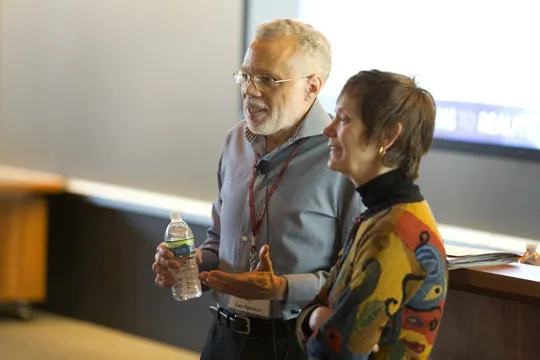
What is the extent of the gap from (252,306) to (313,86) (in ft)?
2.04

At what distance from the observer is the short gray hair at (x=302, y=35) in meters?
2.51

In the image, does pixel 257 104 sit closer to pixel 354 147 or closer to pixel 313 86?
pixel 313 86

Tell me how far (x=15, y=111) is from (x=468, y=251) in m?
4.46

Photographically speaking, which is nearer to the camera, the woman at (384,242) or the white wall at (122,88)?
the woman at (384,242)

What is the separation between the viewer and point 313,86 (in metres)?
2.56

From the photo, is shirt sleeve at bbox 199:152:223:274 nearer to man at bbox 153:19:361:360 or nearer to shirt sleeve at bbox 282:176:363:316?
man at bbox 153:19:361:360

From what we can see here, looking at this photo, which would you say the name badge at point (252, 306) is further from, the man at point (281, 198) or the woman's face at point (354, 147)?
the woman's face at point (354, 147)

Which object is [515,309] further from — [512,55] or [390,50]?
[390,50]

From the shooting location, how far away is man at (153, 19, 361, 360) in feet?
8.07

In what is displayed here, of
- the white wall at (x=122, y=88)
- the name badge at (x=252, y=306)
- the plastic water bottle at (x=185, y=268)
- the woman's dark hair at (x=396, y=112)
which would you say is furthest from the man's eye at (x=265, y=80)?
the white wall at (x=122, y=88)

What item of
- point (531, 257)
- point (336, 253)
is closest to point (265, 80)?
point (336, 253)

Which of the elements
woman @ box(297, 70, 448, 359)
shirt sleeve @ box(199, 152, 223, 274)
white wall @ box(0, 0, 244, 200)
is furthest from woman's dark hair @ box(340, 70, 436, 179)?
white wall @ box(0, 0, 244, 200)

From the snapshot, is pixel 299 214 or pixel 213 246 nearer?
pixel 299 214

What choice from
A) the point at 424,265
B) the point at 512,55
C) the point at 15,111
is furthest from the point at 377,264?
the point at 15,111
